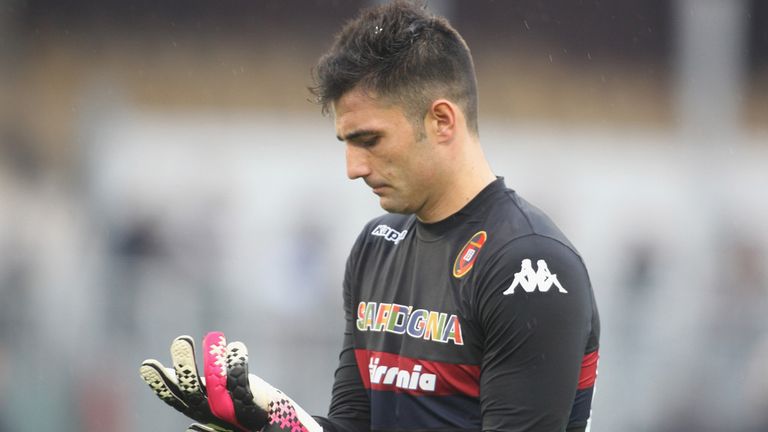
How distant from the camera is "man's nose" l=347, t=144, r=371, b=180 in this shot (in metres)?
3.66

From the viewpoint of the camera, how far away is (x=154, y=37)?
17.1 meters

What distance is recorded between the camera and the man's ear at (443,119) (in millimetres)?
3656

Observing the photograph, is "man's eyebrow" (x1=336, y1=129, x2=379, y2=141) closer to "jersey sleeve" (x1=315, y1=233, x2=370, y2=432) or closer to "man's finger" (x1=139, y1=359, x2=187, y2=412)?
"jersey sleeve" (x1=315, y1=233, x2=370, y2=432)

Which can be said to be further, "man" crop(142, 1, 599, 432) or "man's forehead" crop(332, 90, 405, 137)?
"man's forehead" crop(332, 90, 405, 137)

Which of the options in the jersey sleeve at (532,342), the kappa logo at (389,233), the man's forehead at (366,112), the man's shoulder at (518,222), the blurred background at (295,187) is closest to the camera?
the jersey sleeve at (532,342)

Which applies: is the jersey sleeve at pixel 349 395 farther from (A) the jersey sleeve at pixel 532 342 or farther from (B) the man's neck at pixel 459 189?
(A) the jersey sleeve at pixel 532 342

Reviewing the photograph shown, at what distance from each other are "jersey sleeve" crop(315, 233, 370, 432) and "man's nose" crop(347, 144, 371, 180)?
470 mm

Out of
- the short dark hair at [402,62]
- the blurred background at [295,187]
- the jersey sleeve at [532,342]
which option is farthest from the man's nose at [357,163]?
the blurred background at [295,187]

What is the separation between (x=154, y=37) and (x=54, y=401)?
948 centimetres

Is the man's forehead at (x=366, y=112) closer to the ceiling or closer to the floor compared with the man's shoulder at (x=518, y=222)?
closer to the ceiling

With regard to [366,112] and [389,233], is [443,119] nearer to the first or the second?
[366,112]

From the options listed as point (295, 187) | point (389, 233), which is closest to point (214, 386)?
point (389, 233)

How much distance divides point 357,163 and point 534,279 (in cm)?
66

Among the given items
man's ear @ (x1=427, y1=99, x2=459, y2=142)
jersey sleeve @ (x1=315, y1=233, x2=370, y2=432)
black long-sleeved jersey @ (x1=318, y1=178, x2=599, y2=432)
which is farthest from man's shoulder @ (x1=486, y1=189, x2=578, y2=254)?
jersey sleeve @ (x1=315, y1=233, x2=370, y2=432)
